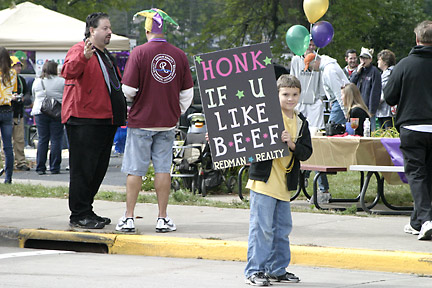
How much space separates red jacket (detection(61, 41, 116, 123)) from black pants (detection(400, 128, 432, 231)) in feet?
9.67

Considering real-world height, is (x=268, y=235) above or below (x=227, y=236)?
above

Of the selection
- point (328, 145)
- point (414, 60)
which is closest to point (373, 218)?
point (328, 145)

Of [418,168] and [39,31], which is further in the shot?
[39,31]

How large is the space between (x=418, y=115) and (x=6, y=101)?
6.65 m

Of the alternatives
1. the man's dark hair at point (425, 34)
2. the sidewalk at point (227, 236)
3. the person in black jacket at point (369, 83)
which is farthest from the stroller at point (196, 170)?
the man's dark hair at point (425, 34)

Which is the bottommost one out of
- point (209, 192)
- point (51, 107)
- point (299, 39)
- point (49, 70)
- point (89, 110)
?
point (209, 192)

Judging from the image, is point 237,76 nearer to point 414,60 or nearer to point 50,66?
point 414,60

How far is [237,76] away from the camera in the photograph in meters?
6.50

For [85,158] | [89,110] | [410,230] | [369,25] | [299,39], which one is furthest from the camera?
[369,25]

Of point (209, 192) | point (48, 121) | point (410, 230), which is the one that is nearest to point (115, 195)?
point (209, 192)

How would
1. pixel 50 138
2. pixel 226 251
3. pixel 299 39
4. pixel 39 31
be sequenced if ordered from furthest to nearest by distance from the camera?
pixel 39 31
pixel 50 138
pixel 299 39
pixel 226 251

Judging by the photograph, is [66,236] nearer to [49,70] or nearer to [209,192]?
[209,192]

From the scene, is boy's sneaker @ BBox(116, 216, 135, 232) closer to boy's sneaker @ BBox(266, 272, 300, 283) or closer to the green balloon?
boy's sneaker @ BBox(266, 272, 300, 283)

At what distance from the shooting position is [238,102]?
648 cm
